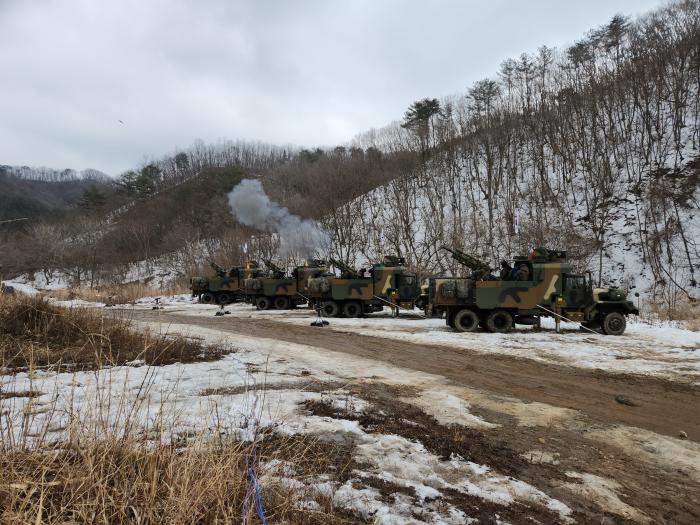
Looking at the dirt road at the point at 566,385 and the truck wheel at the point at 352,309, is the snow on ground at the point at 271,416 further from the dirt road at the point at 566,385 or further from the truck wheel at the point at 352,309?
the truck wheel at the point at 352,309

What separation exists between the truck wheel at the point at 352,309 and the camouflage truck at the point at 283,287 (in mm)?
4869

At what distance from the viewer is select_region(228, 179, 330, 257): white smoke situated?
28625mm

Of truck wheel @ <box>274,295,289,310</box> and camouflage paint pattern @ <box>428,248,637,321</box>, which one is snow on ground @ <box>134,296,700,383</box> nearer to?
camouflage paint pattern @ <box>428,248,637,321</box>

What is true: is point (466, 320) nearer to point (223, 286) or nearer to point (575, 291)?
point (575, 291)

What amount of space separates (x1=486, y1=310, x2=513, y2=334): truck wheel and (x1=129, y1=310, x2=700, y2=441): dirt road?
3.76 meters

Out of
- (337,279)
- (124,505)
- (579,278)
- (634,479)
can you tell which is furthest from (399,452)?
(337,279)

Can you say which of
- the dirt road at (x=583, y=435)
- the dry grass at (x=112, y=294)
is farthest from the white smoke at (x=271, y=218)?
the dirt road at (x=583, y=435)

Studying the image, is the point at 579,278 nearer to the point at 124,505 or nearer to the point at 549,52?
the point at 124,505

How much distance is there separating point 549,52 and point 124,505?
1988 inches

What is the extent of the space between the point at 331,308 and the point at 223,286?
44.2 feet

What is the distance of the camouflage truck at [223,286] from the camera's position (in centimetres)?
3014

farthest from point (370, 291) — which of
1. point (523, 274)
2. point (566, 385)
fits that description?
point (566, 385)

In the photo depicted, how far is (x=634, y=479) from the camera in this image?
376cm

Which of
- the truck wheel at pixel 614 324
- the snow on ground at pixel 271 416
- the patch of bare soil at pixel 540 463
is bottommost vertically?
the patch of bare soil at pixel 540 463
